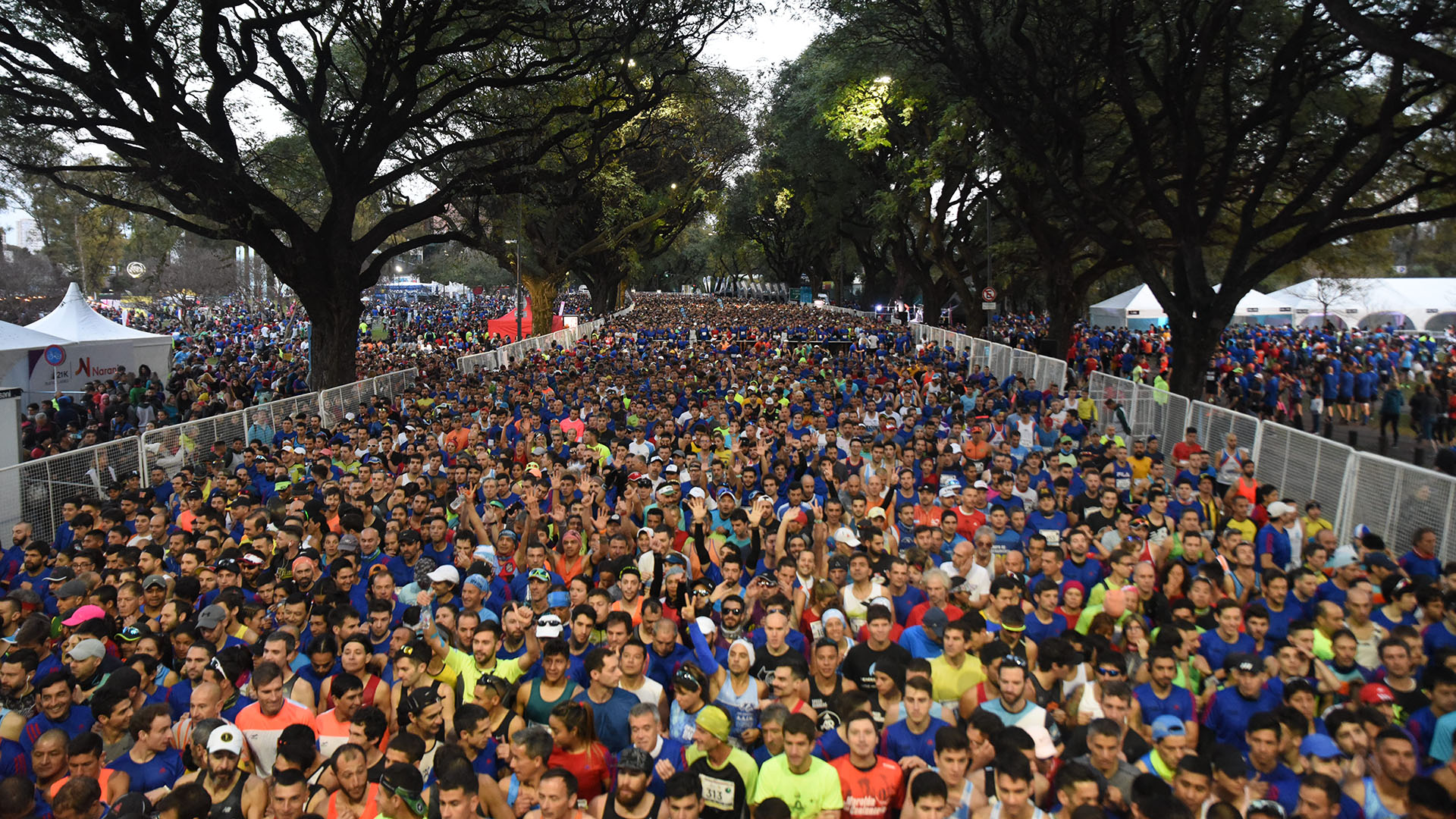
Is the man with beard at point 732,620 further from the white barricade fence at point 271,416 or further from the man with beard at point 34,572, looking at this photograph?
the white barricade fence at point 271,416

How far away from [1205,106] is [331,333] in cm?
2002

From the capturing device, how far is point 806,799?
442 cm

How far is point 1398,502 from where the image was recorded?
9.12m

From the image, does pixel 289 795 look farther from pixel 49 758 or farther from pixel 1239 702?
pixel 1239 702

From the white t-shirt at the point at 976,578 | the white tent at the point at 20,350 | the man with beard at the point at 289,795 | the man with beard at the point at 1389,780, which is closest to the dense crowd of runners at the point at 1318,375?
the white t-shirt at the point at 976,578

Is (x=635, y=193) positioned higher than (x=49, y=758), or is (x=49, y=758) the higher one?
(x=635, y=193)

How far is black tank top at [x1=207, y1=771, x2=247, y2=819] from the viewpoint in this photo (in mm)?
4652

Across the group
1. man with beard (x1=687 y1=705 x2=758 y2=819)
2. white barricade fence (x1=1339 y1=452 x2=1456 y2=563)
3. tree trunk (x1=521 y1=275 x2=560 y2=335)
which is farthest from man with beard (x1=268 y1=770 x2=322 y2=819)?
tree trunk (x1=521 y1=275 x2=560 y2=335)

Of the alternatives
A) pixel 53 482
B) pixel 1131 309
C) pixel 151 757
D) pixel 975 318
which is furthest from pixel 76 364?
pixel 1131 309

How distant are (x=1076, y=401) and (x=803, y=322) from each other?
90.3 ft

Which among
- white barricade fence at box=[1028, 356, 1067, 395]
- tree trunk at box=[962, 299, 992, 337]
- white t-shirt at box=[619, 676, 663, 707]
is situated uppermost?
tree trunk at box=[962, 299, 992, 337]

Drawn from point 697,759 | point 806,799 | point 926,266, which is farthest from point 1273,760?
point 926,266

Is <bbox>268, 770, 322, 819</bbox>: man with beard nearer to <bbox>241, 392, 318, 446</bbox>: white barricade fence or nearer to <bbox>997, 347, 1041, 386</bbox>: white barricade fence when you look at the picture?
<bbox>241, 392, 318, 446</bbox>: white barricade fence

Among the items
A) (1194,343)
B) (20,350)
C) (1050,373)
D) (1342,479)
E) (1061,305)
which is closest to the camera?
(1342,479)
